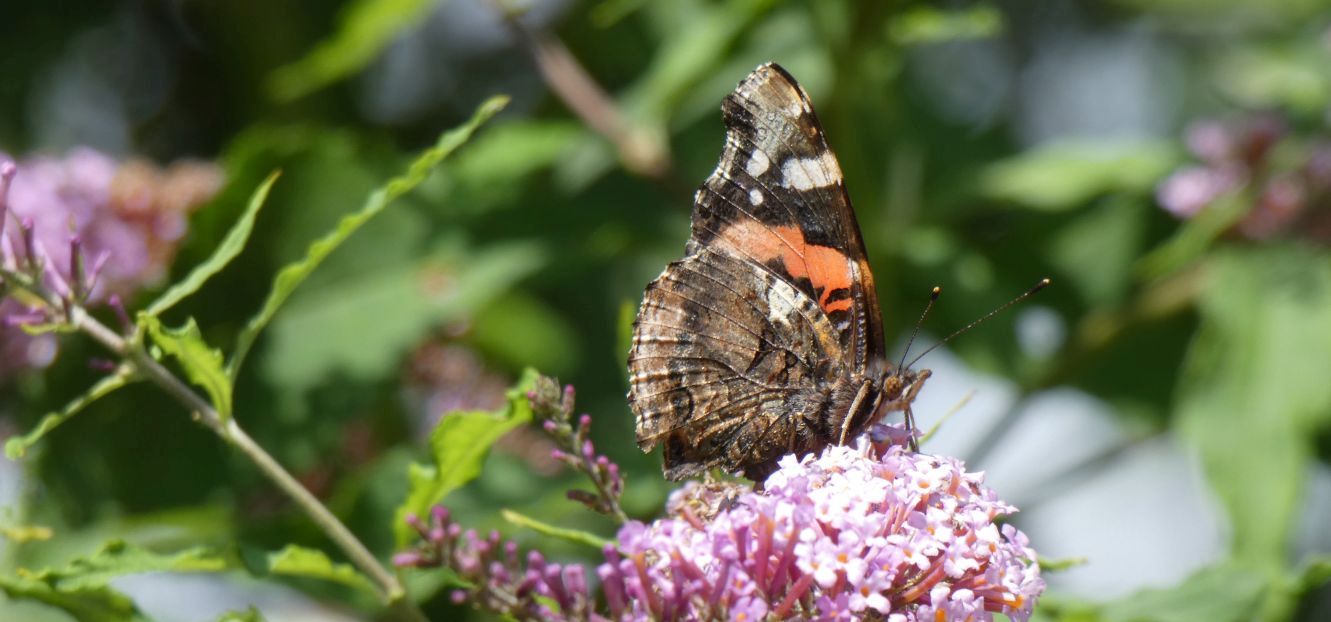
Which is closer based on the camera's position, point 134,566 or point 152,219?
point 134,566

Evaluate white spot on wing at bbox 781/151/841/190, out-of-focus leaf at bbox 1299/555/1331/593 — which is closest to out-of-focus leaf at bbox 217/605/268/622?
white spot on wing at bbox 781/151/841/190

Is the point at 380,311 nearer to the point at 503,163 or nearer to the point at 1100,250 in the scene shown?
the point at 503,163

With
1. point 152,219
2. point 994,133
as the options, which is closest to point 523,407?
point 152,219

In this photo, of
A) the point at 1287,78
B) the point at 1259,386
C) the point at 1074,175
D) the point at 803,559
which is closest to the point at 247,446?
the point at 803,559

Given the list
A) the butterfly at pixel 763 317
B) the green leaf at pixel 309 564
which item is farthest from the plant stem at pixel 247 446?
the butterfly at pixel 763 317

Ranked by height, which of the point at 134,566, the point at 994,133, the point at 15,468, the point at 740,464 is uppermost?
the point at 994,133

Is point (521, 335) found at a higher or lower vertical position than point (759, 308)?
Result: higher

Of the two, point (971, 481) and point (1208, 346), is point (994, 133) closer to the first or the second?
point (1208, 346)
